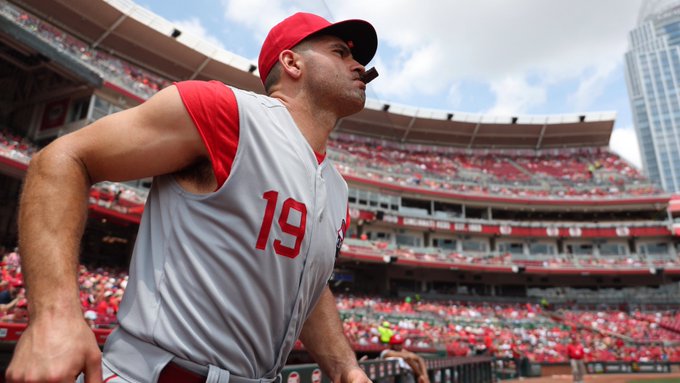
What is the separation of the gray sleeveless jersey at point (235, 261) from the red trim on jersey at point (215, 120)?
0.08 feet

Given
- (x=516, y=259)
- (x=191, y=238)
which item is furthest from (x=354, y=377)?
(x=516, y=259)

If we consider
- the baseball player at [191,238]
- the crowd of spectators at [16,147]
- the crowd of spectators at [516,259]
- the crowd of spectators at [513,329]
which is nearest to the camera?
the baseball player at [191,238]

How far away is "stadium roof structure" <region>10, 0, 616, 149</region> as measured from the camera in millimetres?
24688

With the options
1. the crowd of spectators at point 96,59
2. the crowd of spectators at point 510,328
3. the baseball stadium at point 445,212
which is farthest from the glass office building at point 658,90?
the crowd of spectators at point 96,59

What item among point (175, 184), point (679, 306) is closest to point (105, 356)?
point (175, 184)

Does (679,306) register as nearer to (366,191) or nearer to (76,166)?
(366,191)

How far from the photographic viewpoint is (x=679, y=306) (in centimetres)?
2744

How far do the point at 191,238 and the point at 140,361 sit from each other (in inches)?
12.5

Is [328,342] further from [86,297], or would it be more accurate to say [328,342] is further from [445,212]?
[445,212]

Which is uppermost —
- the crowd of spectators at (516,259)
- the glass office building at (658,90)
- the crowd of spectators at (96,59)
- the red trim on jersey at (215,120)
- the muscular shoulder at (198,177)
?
the glass office building at (658,90)

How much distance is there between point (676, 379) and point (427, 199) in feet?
62.1

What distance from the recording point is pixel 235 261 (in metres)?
1.13

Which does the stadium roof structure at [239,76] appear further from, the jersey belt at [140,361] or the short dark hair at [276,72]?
the jersey belt at [140,361]

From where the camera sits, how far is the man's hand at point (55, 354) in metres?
0.79
